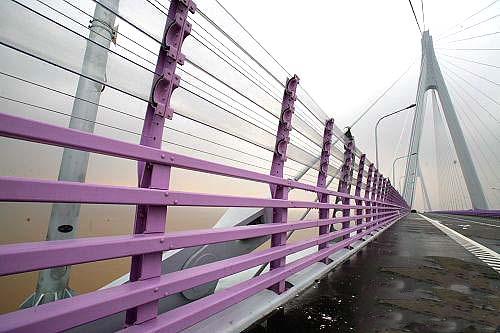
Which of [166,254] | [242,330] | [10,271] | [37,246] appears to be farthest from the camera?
[166,254]

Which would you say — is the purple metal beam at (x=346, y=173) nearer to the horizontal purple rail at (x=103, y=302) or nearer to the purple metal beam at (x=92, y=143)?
the horizontal purple rail at (x=103, y=302)

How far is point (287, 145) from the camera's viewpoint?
330 cm

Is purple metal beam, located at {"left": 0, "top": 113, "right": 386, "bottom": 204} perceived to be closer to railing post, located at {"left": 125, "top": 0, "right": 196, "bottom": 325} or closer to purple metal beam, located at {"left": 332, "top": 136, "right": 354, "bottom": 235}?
railing post, located at {"left": 125, "top": 0, "right": 196, "bottom": 325}

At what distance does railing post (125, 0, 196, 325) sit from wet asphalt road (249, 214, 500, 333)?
996 mm

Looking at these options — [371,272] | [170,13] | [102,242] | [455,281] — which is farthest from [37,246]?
[455,281]

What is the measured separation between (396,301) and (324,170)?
1.89 m

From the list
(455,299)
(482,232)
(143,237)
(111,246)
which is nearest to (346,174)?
(455,299)

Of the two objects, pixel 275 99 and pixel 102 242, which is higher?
pixel 275 99

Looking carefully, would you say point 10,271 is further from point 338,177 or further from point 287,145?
point 338,177

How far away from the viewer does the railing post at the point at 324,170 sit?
438cm

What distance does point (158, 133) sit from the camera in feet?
5.90

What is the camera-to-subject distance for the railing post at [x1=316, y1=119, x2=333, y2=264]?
14.4ft

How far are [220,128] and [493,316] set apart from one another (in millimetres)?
2793

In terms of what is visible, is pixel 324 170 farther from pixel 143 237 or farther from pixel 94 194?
pixel 94 194
